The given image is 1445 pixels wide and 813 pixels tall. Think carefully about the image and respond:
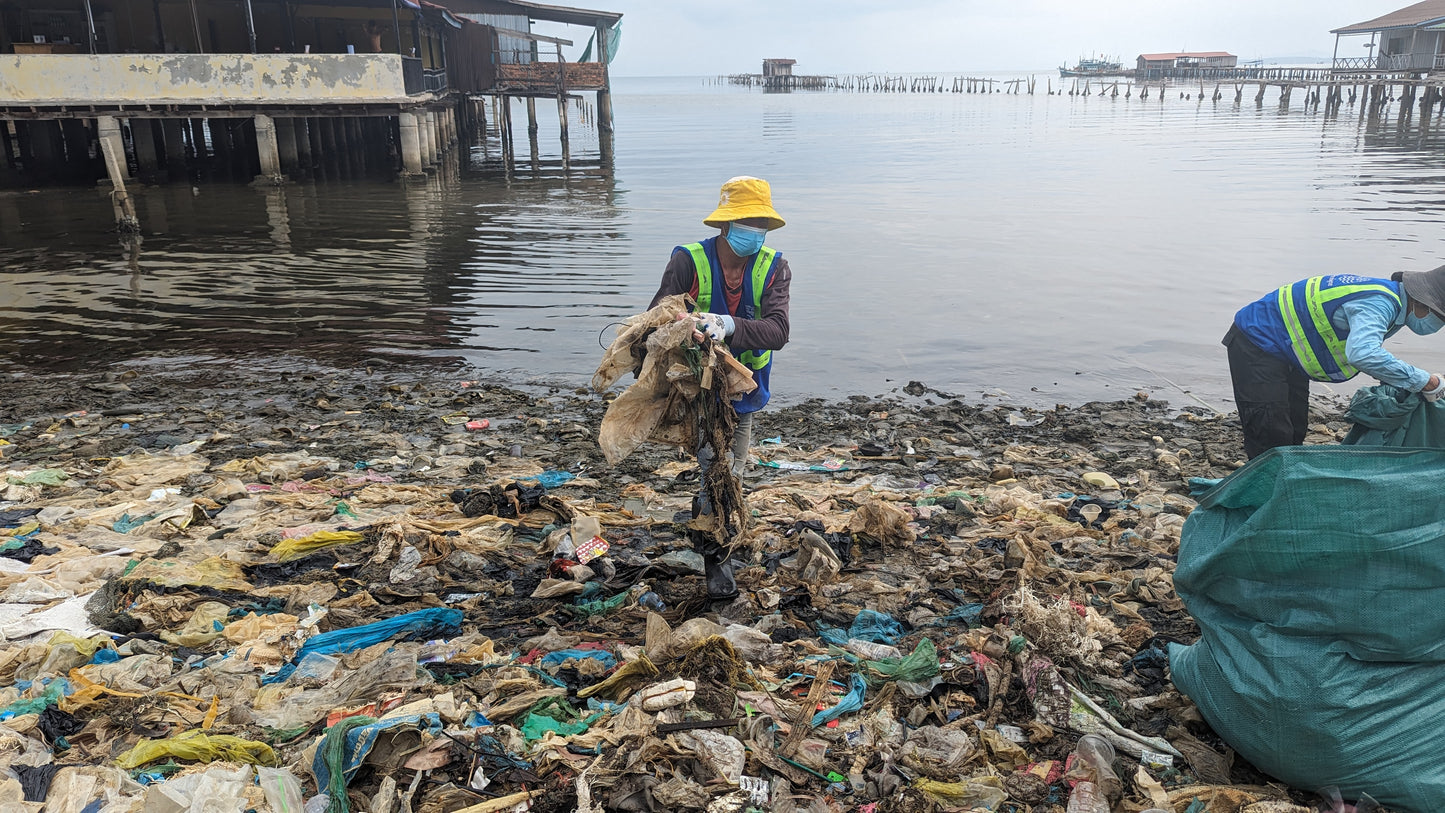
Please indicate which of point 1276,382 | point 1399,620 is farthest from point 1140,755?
point 1276,382

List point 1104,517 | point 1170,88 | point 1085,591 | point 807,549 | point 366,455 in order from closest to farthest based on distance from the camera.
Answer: point 1085,591 → point 807,549 → point 1104,517 → point 366,455 → point 1170,88

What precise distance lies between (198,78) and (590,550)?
69.6ft

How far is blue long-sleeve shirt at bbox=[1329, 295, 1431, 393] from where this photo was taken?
4172 millimetres

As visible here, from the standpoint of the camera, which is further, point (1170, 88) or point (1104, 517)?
point (1170, 88)

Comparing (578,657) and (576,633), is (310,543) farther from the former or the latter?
(578,657)

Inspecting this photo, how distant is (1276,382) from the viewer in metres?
5.02

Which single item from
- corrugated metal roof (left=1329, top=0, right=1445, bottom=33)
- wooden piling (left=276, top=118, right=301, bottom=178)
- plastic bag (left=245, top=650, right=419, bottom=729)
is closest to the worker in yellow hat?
plastic bag (left=245, top=650, right=419, bottom=729)

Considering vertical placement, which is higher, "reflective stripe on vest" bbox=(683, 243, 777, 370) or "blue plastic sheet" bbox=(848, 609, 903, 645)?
"reflective stripe on vest" bbox=(683, 243, 777, 370)

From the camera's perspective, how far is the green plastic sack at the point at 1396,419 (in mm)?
3859

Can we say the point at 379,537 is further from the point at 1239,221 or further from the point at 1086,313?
the point at 1239,221

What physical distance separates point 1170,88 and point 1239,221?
84.9 m

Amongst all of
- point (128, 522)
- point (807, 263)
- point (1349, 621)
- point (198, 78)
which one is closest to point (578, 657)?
point (1349, 621)

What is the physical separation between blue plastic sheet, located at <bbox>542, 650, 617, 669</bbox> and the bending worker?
3536mm

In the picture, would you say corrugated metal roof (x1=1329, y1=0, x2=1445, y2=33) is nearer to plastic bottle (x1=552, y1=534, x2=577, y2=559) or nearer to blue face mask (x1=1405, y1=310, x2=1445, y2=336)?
blue face mask (x1=1405, y1=310, x2=1445, y2=336)
